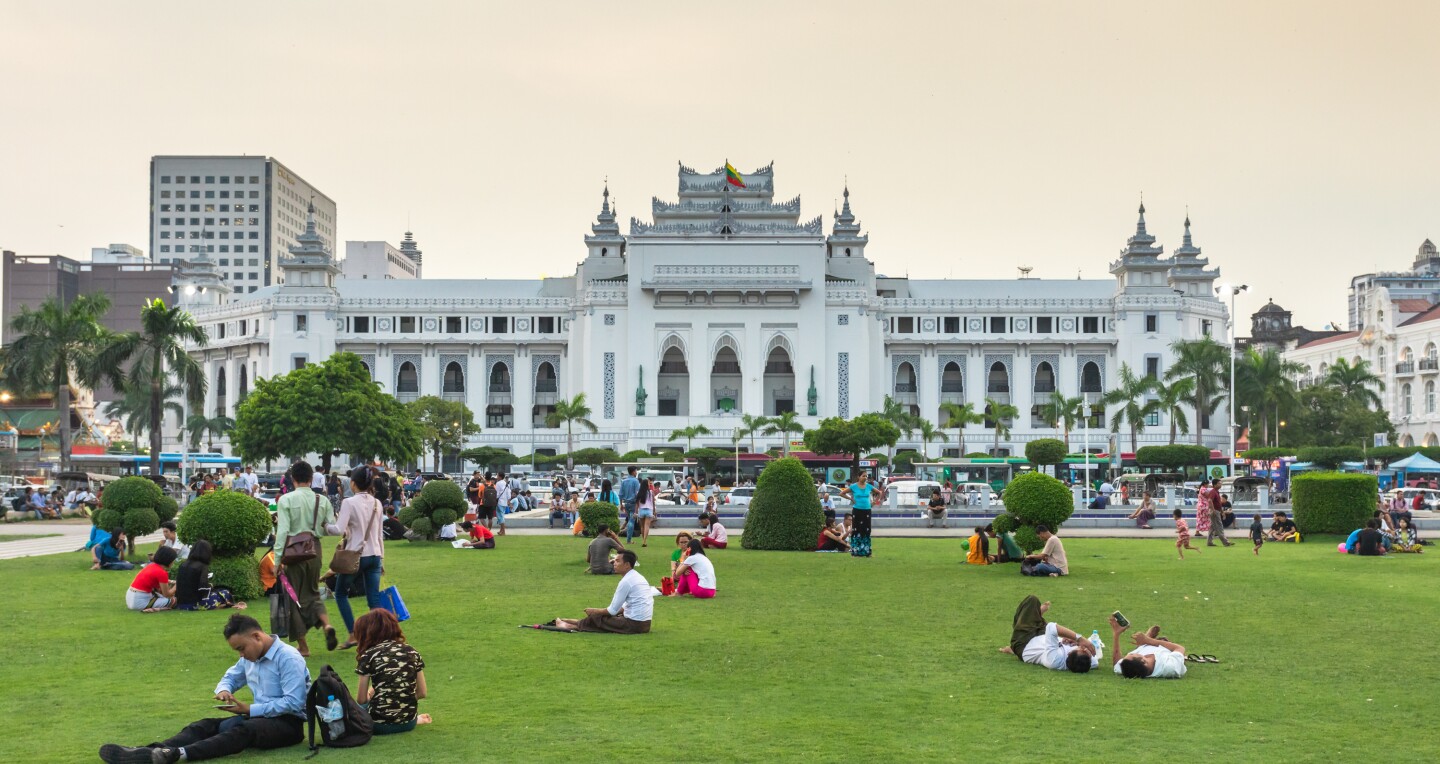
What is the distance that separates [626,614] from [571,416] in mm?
67517

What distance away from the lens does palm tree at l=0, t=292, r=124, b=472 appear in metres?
45.8

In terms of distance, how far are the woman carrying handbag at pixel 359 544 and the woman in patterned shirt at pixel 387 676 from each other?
3448 millimetres

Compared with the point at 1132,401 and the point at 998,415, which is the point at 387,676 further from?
the point at 998,415

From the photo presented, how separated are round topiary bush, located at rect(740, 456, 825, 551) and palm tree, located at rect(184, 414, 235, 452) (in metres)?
65.6

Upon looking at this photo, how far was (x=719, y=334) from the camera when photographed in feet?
284

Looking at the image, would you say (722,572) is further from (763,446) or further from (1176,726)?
(763,446)

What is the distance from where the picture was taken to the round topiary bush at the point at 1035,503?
72.5ft

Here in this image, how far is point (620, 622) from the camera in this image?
1382 centimetres

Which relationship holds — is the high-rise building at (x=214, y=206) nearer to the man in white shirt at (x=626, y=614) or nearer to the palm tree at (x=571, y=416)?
the palm tree at (x=571, y=416)

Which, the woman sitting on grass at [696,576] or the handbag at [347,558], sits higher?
the handbag at [347,558]

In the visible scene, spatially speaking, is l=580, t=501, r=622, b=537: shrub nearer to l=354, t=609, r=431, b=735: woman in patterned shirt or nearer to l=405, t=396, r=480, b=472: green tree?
l=354, t=609, r=431, b=735: woman in patterned shirt

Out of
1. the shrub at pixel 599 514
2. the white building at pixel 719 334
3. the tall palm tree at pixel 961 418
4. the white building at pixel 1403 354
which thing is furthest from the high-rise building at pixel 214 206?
the shrub at pixel 599 514

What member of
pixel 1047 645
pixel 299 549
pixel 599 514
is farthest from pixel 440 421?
pixel 1047 645

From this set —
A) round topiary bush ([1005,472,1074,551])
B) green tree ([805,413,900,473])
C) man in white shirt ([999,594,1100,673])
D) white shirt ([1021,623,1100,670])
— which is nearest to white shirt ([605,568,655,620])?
man in white shirt ([999,594,1100,673])
